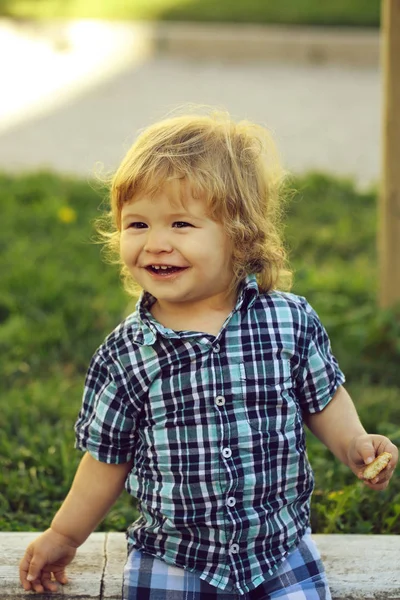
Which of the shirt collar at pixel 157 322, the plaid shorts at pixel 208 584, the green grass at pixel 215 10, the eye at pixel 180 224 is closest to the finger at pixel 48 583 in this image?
the plaid shorts at pixel 208 584

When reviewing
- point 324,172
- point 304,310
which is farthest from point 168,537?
point 324,172

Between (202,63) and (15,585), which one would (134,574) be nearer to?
(15,585)

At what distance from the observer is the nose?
6.34 ft

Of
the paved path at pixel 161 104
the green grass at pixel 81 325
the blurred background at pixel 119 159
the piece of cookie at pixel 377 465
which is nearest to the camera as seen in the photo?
the piece of cookie at pixel 377 465

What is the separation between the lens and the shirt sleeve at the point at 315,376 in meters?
2.08

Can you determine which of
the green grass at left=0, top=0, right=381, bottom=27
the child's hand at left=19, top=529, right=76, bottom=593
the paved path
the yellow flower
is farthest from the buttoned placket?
the green grass at left=0, top=0, right=381, bottom=27

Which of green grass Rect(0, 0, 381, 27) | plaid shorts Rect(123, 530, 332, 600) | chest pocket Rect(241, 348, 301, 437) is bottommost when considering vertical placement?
plaid shorts Rect(123, 530, 332, 600)

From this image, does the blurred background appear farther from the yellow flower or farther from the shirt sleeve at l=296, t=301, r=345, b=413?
the shirt sleeve at l=296, t=301, r=345, b=413

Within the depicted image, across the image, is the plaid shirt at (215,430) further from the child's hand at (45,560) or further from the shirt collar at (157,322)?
the child's hand at (45,560)

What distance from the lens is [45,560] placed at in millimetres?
2088

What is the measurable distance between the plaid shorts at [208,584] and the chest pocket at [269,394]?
0.28 m

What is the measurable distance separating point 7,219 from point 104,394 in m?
2.93

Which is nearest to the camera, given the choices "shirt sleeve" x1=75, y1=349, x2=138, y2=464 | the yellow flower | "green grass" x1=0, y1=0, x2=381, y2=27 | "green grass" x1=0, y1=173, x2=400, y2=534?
"shirt sleeve" x1=75, y1=349, x2=138, y2=464

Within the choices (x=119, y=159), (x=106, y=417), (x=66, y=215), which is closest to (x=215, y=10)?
(x=119, y=159)
